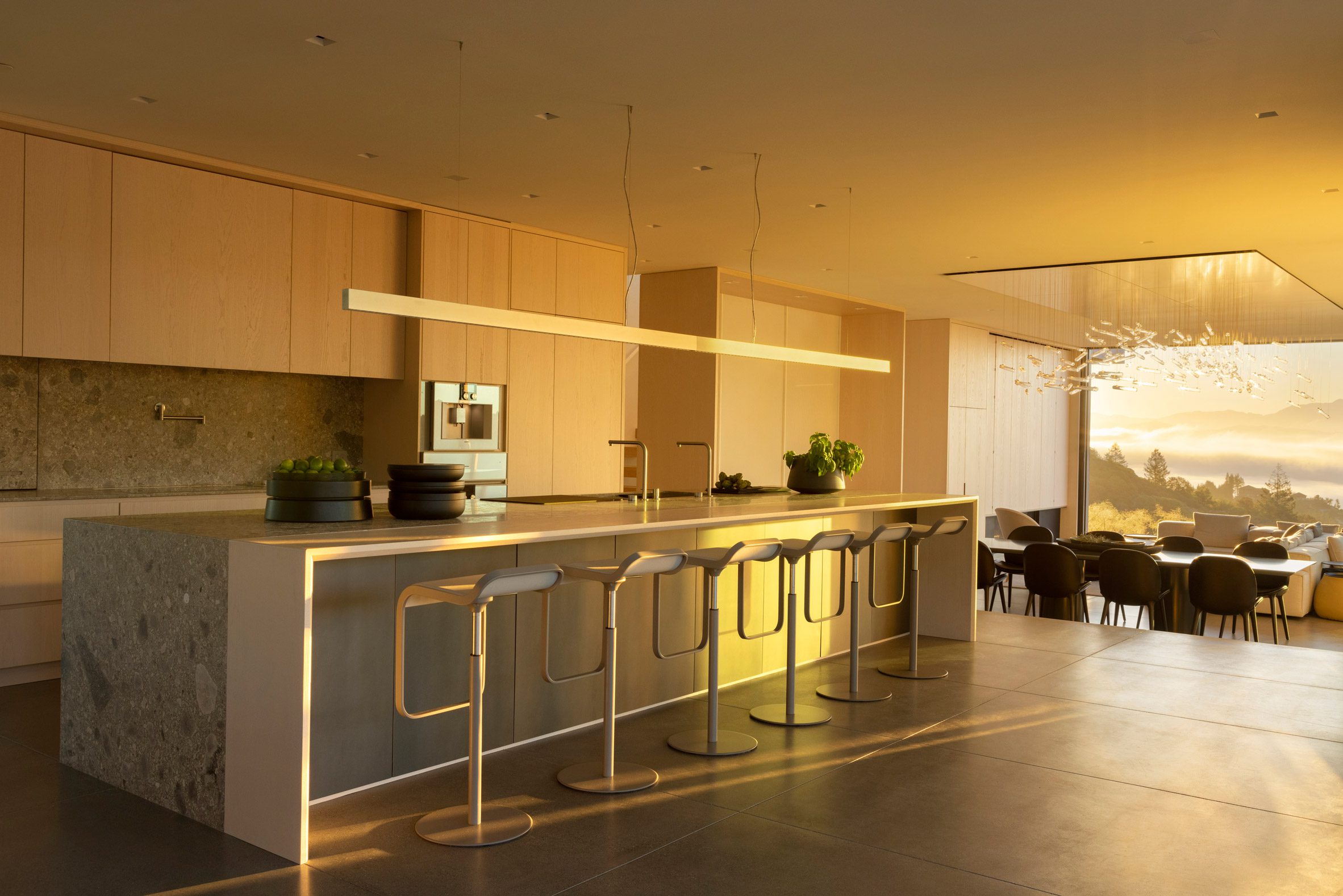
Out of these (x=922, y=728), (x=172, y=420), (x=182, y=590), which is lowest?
(x=922, y=728)

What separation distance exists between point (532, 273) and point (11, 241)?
10.2ft

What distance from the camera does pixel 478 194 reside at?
6.08 meters

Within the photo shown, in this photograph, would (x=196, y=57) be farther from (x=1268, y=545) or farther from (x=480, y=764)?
(x=1268, y=545)

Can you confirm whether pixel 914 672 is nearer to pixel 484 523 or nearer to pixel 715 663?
pixel 715 663

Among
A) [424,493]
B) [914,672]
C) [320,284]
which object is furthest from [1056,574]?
[320,284]

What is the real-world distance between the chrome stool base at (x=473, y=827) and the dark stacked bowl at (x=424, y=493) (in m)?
1.08

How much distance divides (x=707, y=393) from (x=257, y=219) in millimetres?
4009

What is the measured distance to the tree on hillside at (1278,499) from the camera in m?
13.4

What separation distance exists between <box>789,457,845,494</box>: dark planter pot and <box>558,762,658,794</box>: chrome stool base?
2660 millimetres

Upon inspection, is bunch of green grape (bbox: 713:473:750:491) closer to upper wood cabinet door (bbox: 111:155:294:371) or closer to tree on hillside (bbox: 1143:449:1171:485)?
upper wood cabinet door (bbox: 111:155:294:371)

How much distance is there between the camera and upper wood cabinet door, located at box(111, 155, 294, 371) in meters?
5.11

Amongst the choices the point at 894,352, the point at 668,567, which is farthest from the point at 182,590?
the point at 894,352

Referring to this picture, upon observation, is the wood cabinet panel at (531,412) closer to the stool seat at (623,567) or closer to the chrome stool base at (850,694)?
the chrome stool base at (850,694)

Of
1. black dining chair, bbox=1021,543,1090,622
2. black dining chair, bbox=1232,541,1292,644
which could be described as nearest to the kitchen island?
black dining chair, bbox=1021,543,1090,622
